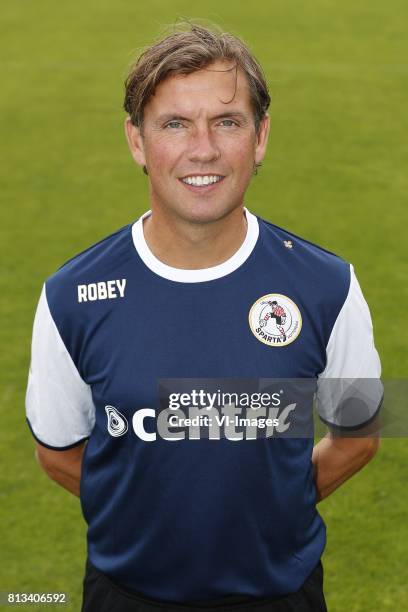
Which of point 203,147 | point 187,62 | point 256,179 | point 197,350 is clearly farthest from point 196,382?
point 256,179

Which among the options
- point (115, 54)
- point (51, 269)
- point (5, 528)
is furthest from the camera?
point (115, 54)

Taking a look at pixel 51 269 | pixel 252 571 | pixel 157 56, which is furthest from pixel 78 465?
pixel 51 269

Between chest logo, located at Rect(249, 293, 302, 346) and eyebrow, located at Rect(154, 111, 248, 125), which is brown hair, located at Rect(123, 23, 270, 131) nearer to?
eyebrow, located at Rect(154, 111, 248, 125)

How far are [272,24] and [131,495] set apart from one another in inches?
483

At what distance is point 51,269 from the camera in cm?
771

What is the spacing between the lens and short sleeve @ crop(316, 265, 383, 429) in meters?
2.65

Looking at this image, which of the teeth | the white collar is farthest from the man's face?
the white collar

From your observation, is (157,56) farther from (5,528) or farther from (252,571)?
(5,528)

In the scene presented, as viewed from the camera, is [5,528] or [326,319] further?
[5,528]

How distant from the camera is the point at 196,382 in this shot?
2594 millimetres

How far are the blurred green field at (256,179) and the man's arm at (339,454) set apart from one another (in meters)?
1.35

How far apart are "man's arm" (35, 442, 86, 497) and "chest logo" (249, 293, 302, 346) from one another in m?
0.67

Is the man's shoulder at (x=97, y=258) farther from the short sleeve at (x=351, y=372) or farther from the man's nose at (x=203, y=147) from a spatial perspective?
the short sleeve at (x=351, y=372)

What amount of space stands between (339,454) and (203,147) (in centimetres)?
102
